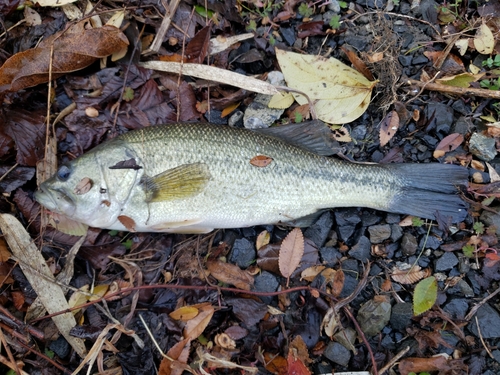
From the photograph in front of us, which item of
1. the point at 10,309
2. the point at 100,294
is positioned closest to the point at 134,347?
the point at 100,294

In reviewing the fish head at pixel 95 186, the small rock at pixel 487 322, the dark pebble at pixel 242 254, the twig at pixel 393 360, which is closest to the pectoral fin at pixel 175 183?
the fish head at pixel 95 186

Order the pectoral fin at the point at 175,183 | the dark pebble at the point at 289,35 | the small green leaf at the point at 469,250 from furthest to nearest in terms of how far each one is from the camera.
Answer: the dark pebble at the point at 289,35 → the small green leaf at the point at 469,250 → the pectoral fin at the point at 175,183

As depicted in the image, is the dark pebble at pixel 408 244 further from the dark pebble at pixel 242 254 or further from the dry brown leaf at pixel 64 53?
the dry brown leaf at pixel 64 53

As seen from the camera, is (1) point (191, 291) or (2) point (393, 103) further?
(2) point (393, 103)

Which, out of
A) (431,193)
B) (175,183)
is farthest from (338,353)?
(175,183)

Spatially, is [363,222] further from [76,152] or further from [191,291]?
[76,152]

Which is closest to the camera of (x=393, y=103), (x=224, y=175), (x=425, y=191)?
(x=224, y=175)

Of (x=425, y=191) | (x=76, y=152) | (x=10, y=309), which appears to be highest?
(x=76, y=152)
